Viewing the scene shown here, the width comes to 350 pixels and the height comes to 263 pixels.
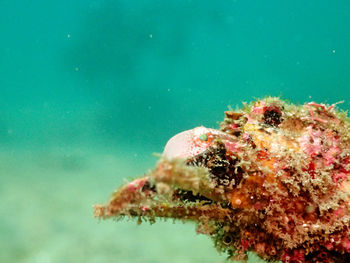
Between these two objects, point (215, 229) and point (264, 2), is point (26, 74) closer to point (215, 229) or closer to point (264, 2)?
point (264, 2)

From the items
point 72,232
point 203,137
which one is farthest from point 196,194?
point 72,232

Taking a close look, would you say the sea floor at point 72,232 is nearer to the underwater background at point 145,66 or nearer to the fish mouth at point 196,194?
the fish mouth at point 196,194

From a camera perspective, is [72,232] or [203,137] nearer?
[203,137]

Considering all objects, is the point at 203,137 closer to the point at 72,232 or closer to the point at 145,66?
the point at 72,232

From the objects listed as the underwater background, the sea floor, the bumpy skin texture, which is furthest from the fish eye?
the underwater background

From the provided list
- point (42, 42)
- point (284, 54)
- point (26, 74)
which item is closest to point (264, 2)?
point (284, 54)

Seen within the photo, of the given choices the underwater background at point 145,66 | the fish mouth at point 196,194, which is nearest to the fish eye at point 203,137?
the fish mouth at point 196,194

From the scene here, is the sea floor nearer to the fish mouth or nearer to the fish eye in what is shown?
the fish mouth
